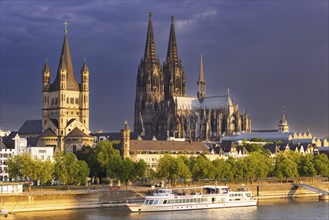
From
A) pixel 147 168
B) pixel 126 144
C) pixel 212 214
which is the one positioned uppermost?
pixel 126 144

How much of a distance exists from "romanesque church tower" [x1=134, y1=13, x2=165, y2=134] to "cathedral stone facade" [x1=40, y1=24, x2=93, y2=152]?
192 feet

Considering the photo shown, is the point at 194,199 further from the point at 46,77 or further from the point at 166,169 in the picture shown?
the point at 46,77

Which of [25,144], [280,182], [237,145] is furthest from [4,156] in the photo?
[237,145]

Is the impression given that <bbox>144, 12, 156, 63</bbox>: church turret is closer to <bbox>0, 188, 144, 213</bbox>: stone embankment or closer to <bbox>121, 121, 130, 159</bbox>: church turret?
<bbox>121, 121, 130, 159</bbox>: church turret

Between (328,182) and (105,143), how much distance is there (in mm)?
36871

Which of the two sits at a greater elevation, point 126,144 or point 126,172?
point 126,144

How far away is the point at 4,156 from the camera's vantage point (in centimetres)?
11662

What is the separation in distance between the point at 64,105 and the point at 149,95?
64.7 m

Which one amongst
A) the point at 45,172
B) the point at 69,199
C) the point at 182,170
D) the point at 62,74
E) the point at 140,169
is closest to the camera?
the point at 69,199

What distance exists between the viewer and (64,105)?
444ft

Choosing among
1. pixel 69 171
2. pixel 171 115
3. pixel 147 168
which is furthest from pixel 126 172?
pixel 171 115

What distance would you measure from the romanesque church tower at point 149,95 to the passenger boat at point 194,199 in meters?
95.3

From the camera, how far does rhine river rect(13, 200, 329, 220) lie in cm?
8262

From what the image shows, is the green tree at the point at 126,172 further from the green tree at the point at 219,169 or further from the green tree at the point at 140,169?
the green tree at the point at 219,169
